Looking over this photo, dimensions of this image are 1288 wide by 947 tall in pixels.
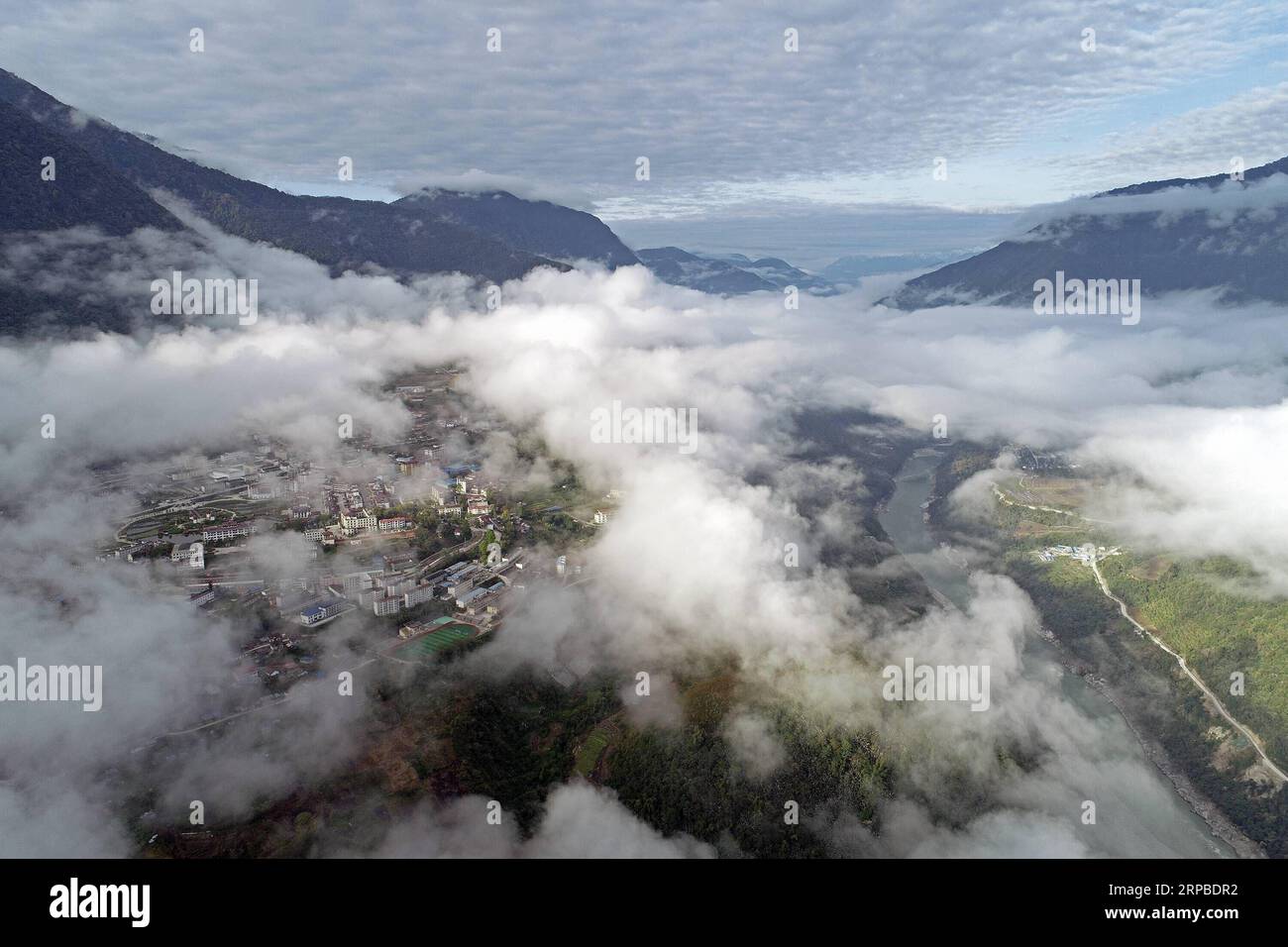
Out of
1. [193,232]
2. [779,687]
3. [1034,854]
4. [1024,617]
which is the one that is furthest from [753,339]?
[1034,854]

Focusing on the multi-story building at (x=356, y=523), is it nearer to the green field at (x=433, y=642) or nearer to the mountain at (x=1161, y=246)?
the green field at (x=433, y=642)

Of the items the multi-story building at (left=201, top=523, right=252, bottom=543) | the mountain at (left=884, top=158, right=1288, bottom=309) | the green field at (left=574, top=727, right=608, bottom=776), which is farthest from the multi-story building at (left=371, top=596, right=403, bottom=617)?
the mountain at (left=884, top=158, right=1288, bottom=309)

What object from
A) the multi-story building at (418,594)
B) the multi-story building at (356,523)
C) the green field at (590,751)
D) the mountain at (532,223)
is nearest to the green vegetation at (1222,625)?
the green field at (590,751)

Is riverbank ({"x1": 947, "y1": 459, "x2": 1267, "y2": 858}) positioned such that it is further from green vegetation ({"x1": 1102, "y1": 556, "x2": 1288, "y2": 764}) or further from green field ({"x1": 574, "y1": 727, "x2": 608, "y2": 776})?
green field ({"x1": 574, "y1": 727, "x2": 608, "y2": 776})

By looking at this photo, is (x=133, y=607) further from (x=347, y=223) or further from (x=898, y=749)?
(x=347, y=223)

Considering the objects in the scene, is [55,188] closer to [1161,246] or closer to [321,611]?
[321,611]

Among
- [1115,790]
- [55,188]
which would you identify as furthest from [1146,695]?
[55,188]
